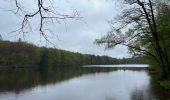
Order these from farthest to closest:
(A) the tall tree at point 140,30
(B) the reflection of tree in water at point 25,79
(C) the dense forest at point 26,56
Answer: (C) the dense forest at point 26,56 < (B) the reflection of tree in water at point 25,79 < (A) the tall tree at point 140,30

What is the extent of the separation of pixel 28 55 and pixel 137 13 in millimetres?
99073

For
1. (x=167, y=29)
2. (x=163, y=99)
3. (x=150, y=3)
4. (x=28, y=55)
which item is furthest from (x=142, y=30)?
(x=28, y=55)

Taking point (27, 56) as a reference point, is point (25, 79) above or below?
below

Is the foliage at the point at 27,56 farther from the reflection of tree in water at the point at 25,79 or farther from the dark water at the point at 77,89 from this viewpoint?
the dark water at the point at 77,89

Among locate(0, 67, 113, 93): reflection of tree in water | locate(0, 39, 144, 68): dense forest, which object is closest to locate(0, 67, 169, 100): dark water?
locate(0, 67, 113, 93): reflection of tree in water

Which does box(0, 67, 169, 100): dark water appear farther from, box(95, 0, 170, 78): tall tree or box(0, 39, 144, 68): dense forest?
box(0, 39, 144, 68): dense forest

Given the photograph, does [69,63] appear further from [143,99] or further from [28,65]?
[143,99]

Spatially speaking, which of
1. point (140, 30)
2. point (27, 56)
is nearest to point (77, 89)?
point (140, 30)

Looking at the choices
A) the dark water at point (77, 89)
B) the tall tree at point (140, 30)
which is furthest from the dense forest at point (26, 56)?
the tall tree at point (140, 30)

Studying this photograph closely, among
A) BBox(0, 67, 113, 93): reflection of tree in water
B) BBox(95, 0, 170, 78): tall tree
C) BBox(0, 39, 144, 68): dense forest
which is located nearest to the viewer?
BBox(95, 0, 170, 78): tall tree

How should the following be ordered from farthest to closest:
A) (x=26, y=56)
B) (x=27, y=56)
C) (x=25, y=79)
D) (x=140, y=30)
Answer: (x=27, y=56), (x=26, y=56), (x=25, y=79), (x=140, y=30)

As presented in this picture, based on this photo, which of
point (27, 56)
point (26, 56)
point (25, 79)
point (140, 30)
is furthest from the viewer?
point (27, 56)

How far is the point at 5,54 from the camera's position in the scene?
10194 cm

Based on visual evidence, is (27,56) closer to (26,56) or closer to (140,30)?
(26,56)
